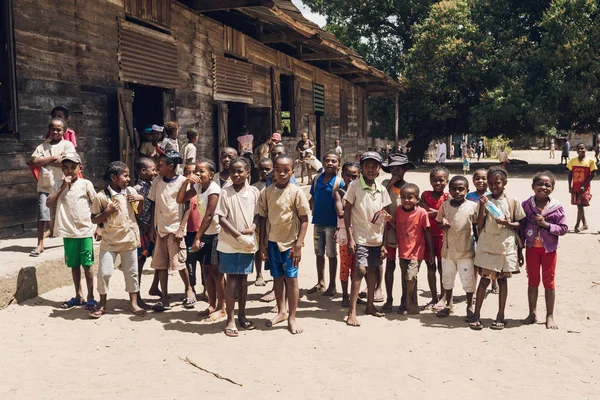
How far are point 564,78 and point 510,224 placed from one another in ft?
66.3

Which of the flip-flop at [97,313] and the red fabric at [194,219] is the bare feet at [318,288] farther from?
the flip-flop at [97,313]

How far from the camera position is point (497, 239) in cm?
469

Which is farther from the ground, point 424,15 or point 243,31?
point 424,15

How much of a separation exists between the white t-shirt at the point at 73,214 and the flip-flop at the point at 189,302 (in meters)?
1.06

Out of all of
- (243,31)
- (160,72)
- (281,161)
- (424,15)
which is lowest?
(281,161)

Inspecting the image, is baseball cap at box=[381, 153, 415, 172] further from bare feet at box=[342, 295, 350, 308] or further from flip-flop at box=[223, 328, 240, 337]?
flip-flop at box=[223, 328, 240, 337]

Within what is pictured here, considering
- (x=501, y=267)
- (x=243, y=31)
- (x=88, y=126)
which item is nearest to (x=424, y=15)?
(x=243, y=31)

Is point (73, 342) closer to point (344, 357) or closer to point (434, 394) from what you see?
point (344, 357)

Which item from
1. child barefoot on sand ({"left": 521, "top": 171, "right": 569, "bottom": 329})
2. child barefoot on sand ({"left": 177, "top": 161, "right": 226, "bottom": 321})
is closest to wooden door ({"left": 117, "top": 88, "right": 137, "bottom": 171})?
child barefoot on sand ({"left": 177, "top": 161, "right": 226, "bottom": 321})

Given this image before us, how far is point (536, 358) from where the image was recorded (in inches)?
160

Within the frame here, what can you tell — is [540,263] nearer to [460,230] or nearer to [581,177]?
[460,230]

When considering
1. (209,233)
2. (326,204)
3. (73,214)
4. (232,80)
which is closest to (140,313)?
(209,233)

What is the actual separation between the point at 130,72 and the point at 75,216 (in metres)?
3.67

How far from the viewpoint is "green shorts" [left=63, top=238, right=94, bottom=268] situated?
509 centimetres
